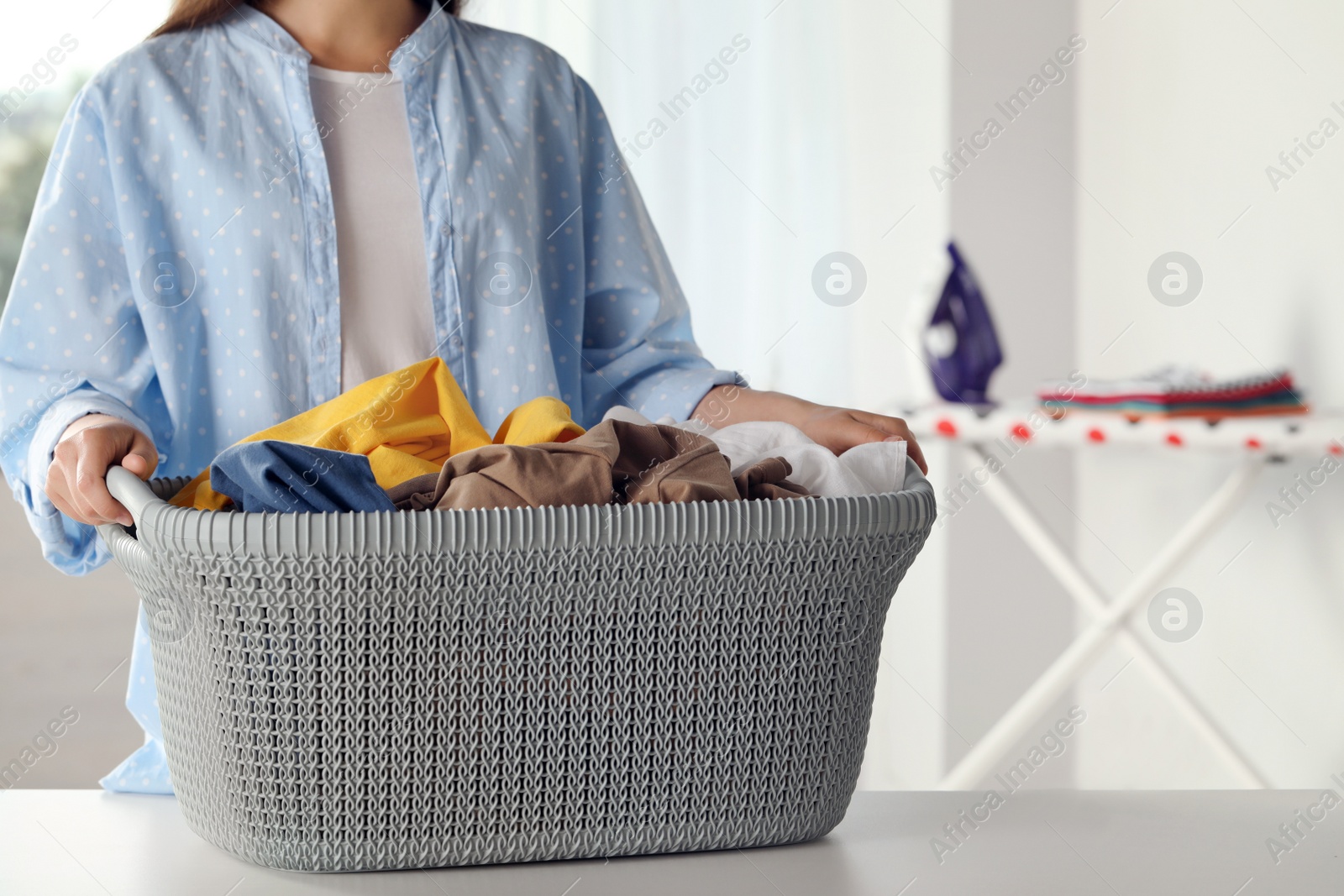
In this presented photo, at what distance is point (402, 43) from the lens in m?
0.84

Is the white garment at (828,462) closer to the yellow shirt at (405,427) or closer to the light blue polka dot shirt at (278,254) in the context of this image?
the yellow shirt at (405,427)

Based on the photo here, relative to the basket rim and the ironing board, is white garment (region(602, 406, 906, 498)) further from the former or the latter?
the ironing board

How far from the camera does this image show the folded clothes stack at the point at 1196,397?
52.6 inches

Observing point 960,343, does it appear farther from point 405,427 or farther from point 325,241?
point 405,427

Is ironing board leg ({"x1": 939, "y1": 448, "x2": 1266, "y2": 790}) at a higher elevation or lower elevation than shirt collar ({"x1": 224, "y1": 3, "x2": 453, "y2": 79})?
lower

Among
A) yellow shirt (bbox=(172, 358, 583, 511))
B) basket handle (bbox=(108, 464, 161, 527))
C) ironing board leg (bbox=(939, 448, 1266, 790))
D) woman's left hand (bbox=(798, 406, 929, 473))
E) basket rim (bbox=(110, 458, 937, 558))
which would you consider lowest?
ironing board leg (bbox=(939, 448, 1266, 790))

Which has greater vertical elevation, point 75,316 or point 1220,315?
point 1220,315

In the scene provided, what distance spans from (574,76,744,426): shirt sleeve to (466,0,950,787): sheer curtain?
1255mm

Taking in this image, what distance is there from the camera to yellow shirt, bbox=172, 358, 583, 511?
19.3 inches

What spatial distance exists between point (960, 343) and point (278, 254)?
3.76ft

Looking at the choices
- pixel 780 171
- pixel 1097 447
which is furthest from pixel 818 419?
pixel 780 171

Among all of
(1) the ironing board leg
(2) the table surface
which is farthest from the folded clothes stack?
(2) the table surface

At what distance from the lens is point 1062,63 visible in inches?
80.0

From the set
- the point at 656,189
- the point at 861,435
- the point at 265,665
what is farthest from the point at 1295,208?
the point at 265,665
